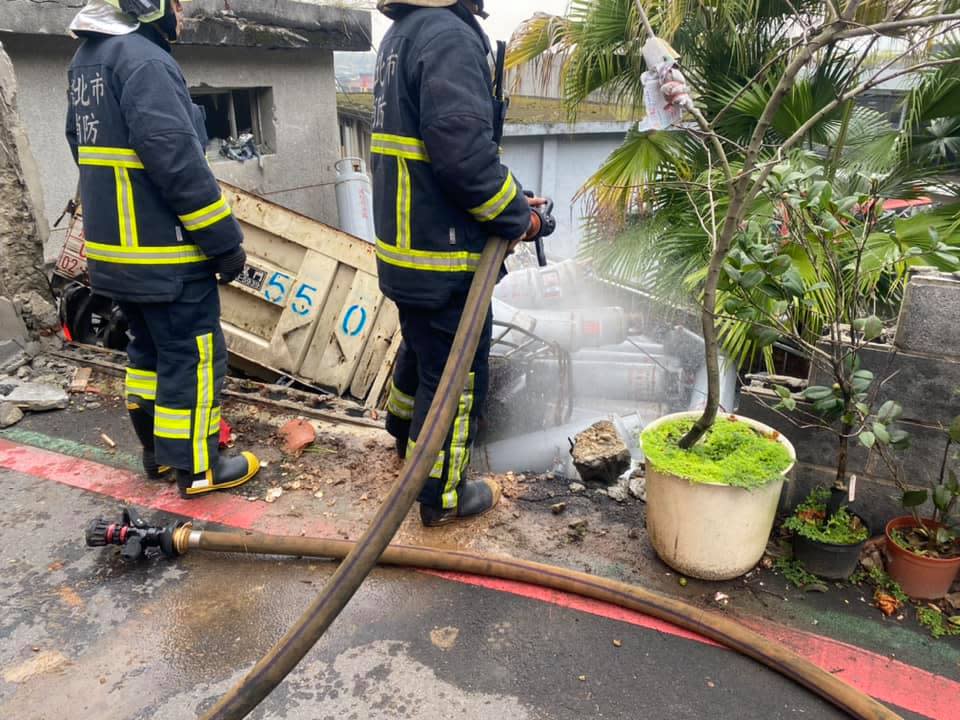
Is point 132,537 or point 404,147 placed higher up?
point 404,147

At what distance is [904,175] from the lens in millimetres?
3688

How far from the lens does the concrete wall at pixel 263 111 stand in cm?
465

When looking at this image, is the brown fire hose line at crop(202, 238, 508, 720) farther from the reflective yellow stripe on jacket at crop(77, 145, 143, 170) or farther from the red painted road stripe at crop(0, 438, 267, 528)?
the reflective yellow stripe on jacket at crop(77, 145, 143, 170)

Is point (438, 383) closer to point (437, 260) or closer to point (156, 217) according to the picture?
point (437, 260)

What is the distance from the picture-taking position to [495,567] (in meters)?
2.39

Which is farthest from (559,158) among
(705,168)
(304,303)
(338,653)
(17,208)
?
(338,653)

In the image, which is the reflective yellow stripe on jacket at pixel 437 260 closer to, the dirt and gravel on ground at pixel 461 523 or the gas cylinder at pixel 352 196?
the dirt and gravel on ground at pixel 461 523

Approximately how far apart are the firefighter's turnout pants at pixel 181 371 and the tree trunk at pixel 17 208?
1872 millimetres

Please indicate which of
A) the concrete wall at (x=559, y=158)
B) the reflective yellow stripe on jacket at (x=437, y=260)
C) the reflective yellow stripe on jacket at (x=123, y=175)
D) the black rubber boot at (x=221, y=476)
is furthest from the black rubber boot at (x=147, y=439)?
A: the concrete wall at (x=559, y=158)

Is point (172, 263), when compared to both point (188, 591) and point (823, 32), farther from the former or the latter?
point (823, 32)

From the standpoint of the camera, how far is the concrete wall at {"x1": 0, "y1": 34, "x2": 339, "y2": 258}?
4.65m

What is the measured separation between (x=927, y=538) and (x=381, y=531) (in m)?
1.90

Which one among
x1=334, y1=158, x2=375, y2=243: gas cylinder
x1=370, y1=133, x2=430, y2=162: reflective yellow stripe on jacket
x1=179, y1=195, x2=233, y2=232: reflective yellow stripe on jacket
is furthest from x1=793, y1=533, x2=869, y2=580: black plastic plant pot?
x1=334, y1=158, x2=375, y2=243: gas cylinder

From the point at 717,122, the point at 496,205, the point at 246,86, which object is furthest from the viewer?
the point at 246,86
